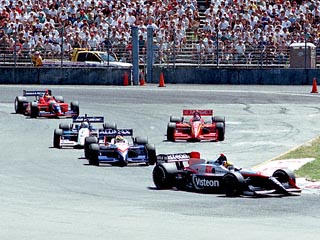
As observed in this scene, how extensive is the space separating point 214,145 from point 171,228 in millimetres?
11115

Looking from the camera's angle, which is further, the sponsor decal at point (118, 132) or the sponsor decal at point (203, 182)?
the sponsor decal at point (118, 132)

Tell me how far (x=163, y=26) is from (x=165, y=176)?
29.2 meters

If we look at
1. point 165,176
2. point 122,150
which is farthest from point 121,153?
point 165,176

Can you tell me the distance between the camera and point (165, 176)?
631 inches

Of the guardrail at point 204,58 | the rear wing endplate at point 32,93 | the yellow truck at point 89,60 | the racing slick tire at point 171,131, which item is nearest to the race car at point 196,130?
the racing slick tire at point 171,131

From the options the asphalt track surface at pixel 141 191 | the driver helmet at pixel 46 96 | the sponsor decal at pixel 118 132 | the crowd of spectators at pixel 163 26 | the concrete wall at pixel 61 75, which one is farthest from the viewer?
the concrete wall at pixel 61 75

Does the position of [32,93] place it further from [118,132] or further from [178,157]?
[178,157]

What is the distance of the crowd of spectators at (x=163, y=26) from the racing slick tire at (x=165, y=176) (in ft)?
89.5

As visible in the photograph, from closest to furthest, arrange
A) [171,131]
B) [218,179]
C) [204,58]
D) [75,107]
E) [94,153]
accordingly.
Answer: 1. [218,179]
2. [94,153]
3. [171,131]
4. [75,107]
5. [204,58]

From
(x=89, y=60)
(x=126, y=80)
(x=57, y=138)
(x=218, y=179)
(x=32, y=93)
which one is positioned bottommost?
(x=57, y=138)

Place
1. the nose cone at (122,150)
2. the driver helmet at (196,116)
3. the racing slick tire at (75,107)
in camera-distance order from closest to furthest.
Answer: the nose cone at (122,150) < the driver helmet at (196,116) < the racing slick tire at (75,107)

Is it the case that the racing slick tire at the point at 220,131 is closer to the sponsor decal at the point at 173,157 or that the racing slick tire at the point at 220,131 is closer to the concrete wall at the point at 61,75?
the sponsor decal at the point at 173,157

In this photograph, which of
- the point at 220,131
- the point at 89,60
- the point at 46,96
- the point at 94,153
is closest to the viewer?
the point at 94,153

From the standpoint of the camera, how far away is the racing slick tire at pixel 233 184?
1495 cm
